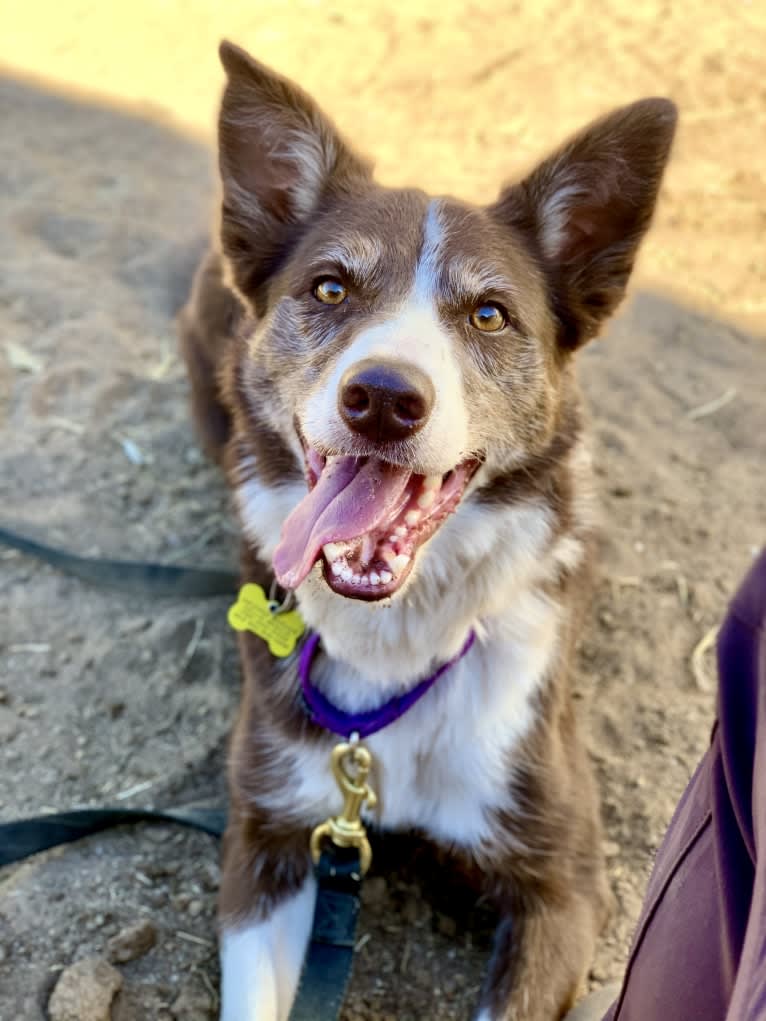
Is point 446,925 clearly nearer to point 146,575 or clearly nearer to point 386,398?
point 386,398

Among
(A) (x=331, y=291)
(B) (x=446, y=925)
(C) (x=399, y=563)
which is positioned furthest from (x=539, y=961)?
(A) (x=331, y=291)

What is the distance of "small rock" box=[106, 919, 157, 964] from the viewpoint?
2721 millimetres

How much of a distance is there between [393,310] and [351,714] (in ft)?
3.55

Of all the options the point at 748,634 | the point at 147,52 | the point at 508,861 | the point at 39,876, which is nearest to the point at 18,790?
the point at 39,876

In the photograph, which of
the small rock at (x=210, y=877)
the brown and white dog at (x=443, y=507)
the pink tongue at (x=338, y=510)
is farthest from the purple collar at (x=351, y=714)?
the small rock at (x=210, y=877)

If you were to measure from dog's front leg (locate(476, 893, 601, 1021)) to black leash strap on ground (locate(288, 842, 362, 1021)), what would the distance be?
14.8 inches

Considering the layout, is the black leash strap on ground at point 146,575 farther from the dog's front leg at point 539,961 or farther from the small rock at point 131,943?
the dog's front leg at point 539,961

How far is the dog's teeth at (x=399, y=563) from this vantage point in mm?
2389

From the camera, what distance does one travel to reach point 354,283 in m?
2.67

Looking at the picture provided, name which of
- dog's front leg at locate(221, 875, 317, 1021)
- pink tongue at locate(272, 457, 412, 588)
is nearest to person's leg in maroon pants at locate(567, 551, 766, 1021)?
pink tongue at locate(272, 457, 412, 588)

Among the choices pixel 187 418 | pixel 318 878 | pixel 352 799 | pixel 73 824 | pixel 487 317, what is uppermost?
pixel 487 317

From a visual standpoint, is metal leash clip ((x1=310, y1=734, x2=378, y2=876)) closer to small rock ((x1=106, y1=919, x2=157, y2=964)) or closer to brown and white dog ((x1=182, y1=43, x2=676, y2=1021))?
brown and white dog ((x1=182, y1=43, x2=676, y2=1021))

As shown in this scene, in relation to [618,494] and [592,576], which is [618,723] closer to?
[592,576]

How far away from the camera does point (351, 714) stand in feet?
9.19
